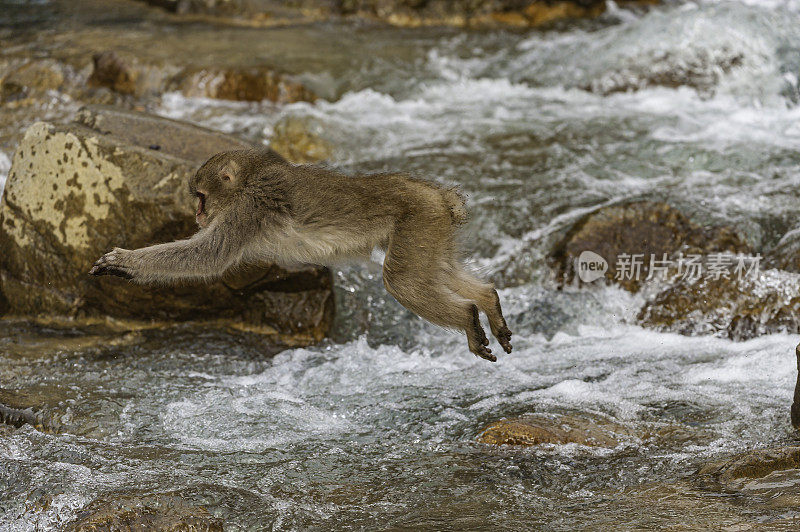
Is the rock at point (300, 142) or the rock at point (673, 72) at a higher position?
the rock at point (673, 72)

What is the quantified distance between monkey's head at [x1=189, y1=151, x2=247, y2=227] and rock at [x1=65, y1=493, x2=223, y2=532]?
5.67 ft

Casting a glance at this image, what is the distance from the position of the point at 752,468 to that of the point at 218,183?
3.18m

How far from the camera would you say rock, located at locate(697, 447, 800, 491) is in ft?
14.5

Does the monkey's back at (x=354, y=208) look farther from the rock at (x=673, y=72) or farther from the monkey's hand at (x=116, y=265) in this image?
the rock at (x=673, y=72)

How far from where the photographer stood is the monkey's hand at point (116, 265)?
4.92m

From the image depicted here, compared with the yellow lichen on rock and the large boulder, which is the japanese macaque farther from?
the yellow lichen on rock

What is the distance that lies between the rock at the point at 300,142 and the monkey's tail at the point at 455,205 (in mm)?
4621

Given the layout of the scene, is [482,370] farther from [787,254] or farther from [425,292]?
[787,254]

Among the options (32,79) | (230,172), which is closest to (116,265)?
(230,172)

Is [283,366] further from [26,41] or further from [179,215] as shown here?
[26,41]

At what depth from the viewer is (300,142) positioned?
10.2 meters

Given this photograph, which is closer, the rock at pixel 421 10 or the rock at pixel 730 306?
the rock at pixel 730 306

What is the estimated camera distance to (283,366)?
6555mm

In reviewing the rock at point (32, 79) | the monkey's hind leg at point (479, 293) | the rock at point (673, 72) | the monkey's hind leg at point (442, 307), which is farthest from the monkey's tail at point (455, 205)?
the rock at point (32, 79)
